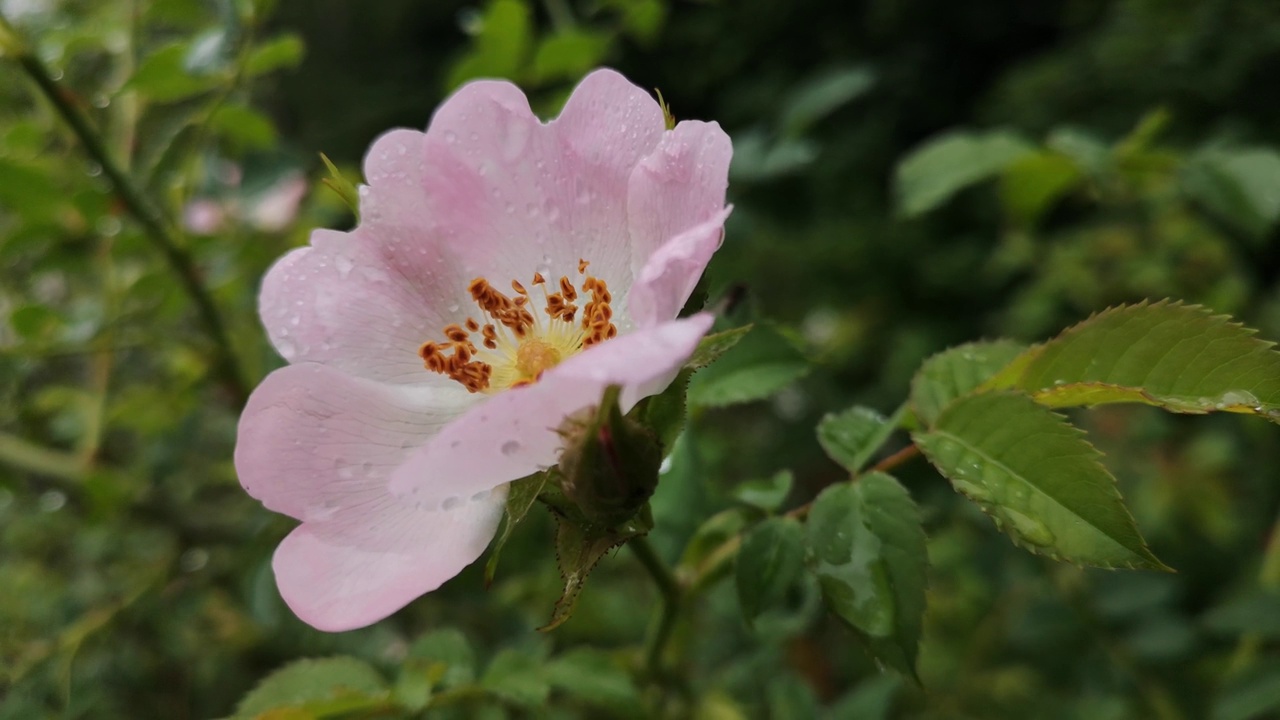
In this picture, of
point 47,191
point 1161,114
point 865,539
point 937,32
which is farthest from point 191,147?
point 937,32

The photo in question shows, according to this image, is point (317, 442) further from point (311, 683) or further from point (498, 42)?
point (498, 42)

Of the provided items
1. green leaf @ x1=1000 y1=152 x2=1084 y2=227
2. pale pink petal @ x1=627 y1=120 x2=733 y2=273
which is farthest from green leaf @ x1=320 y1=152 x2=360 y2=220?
green leaf @ x1=1000 y1=152 x2=1084 y2=227

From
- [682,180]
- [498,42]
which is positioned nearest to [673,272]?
[682,180]

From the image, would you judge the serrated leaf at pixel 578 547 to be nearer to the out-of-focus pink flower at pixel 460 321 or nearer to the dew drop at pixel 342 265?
the out-of-focus pink flower at pixel 460 321

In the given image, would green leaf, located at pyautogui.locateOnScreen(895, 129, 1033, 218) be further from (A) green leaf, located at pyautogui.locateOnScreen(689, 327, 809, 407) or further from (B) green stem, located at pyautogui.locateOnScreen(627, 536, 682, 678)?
(B) green stem, located at pyautogui.locateOnScreen(627, 536, 682, 678)

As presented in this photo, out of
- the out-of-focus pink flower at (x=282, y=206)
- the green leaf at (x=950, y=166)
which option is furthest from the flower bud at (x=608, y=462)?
the out-of-focus pink flower at (x=282, y=206)

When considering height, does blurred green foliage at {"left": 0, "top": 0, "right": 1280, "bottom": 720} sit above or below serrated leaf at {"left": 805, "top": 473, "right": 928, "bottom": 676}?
below

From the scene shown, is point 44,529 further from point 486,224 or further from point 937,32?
point 937,32
